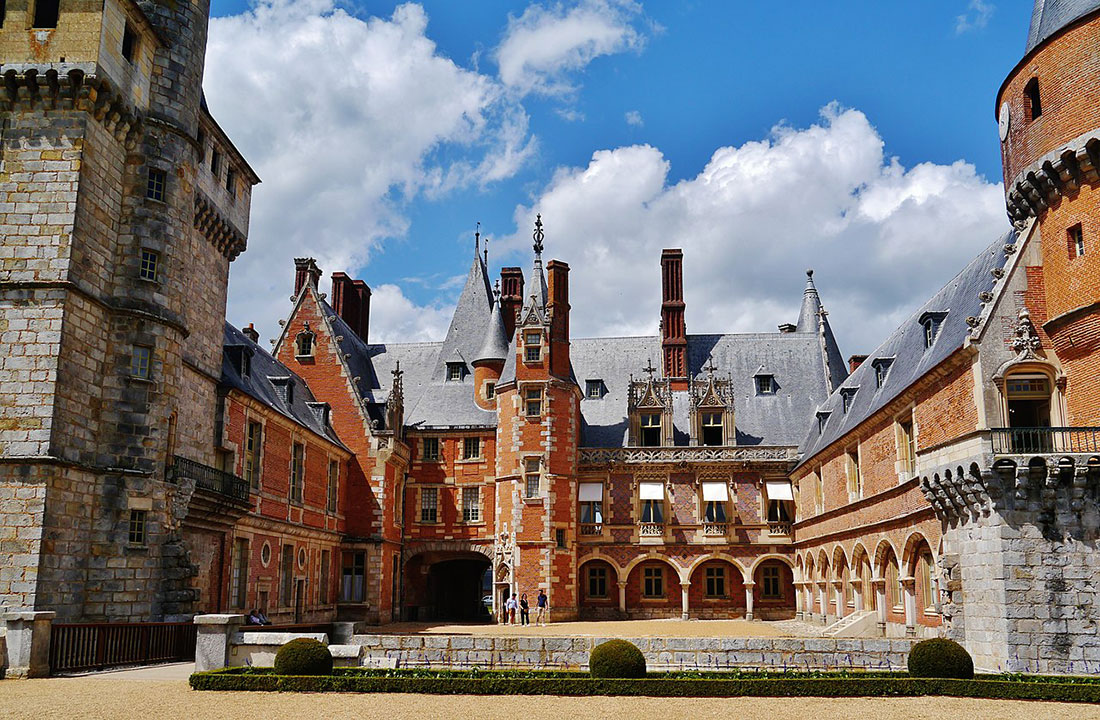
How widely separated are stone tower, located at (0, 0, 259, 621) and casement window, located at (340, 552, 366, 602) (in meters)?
15.8

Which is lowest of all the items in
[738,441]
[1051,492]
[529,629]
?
[529,629]

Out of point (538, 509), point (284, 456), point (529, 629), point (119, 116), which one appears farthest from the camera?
point (538, 509)

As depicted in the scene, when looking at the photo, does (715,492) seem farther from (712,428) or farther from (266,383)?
(266,383)

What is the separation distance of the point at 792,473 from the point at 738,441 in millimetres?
3149

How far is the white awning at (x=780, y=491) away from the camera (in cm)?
4266

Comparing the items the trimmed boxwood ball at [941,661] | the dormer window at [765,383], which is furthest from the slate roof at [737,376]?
the trimmed boxwood ball at [941,661]

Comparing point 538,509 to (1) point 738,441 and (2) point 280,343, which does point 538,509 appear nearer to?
(1) point 738,441

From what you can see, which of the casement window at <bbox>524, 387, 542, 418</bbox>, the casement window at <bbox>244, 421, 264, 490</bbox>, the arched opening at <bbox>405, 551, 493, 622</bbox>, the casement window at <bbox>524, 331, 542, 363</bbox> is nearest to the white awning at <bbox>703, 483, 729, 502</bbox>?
the casement window at <bbox>524, 387, 542, 418</bbox>

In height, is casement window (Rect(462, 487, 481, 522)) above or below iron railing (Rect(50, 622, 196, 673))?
above

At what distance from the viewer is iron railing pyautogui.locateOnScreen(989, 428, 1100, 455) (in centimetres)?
2003

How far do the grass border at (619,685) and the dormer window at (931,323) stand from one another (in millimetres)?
12329

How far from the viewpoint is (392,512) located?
41781 mm

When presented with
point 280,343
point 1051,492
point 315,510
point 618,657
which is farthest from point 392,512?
point 1051,492

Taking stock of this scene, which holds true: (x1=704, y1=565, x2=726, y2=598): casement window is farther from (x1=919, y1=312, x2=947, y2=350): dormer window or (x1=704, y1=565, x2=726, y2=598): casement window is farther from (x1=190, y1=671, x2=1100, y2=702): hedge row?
(x1=190, y1=671, x2=1100, y2=702): hedge row
